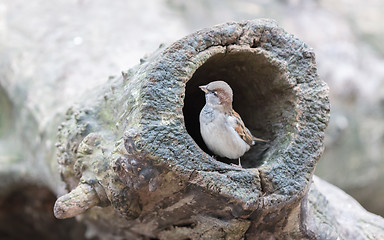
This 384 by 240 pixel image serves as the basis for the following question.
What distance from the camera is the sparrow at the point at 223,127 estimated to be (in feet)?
10.4

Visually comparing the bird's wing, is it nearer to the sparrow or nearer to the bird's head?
the sparrow

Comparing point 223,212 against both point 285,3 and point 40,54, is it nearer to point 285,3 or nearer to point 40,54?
point 40,54

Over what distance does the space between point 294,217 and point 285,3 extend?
5.00 m

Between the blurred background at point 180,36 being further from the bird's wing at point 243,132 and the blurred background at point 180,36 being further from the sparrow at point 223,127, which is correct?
the bird's wing at point 243,132

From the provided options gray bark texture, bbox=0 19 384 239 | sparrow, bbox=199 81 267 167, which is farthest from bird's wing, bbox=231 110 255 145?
gray bark texture, bbox=0 19 384 239

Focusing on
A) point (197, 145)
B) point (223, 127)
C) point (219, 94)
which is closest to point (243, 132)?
point (223, 127)

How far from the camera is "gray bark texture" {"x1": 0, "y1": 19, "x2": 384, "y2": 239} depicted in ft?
8.30

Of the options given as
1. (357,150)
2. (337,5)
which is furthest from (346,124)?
(337,5)

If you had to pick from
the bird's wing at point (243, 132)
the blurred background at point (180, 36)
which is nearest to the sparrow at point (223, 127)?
the bird's wing at point (243, 132)

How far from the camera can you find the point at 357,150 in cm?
679

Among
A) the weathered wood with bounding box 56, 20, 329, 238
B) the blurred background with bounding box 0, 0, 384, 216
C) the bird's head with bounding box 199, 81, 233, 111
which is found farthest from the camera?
the blurred background with bounding box 0, 0, 384, 216

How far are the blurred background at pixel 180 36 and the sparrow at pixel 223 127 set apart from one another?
131 cm

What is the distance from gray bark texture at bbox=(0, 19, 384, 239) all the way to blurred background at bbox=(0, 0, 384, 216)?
4.24ft

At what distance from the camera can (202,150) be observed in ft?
9.55
